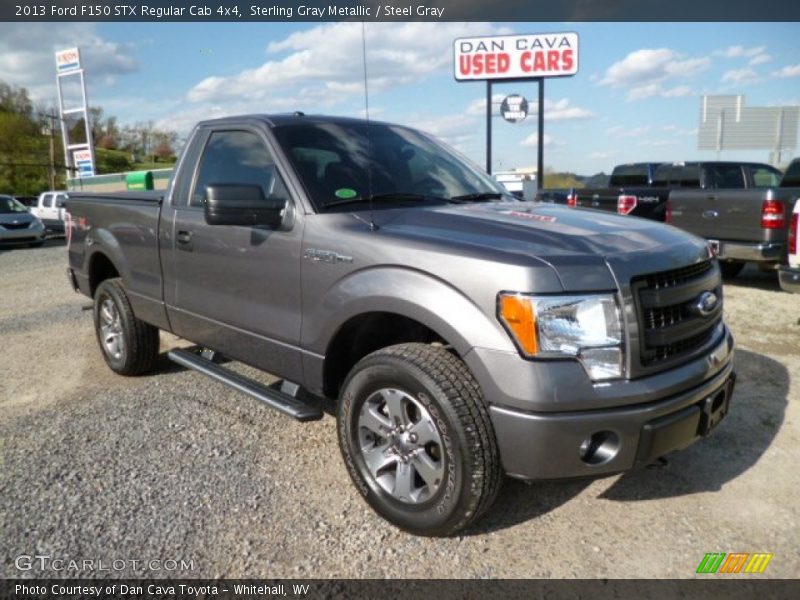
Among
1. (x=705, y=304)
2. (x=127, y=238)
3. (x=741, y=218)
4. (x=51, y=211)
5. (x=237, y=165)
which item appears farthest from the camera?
(x=51, y=211)

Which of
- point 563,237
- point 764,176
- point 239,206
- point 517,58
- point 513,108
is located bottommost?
point 563,237

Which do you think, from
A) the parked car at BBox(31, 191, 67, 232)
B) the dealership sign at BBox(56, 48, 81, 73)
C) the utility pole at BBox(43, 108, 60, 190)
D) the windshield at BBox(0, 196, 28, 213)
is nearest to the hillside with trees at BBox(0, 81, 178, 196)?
the utility pole at BBox(43, 108, 60, 190)

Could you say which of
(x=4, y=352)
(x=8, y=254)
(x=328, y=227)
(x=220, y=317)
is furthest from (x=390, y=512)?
(x=8, y=254)

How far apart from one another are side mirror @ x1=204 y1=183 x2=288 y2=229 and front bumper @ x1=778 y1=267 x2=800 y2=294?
4.77 metres

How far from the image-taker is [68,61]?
33812mm

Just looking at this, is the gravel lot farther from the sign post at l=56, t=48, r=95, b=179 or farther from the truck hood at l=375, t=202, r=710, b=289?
the sign post at l=56, t=48, r=95, b=179

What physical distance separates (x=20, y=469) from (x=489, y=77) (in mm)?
21846

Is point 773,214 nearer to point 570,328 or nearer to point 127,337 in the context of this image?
point 570,328

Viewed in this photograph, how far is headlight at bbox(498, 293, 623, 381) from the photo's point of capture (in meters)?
2.31

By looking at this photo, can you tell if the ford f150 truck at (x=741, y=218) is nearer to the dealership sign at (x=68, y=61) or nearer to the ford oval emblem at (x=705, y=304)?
the ford oval emblem at (x=705, y=304)

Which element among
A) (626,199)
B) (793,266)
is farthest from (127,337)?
(626,199)

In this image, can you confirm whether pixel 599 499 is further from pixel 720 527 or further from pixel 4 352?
pixel 4 352

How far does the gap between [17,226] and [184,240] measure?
57.7 ft

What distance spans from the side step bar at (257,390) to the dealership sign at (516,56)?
20301mm
